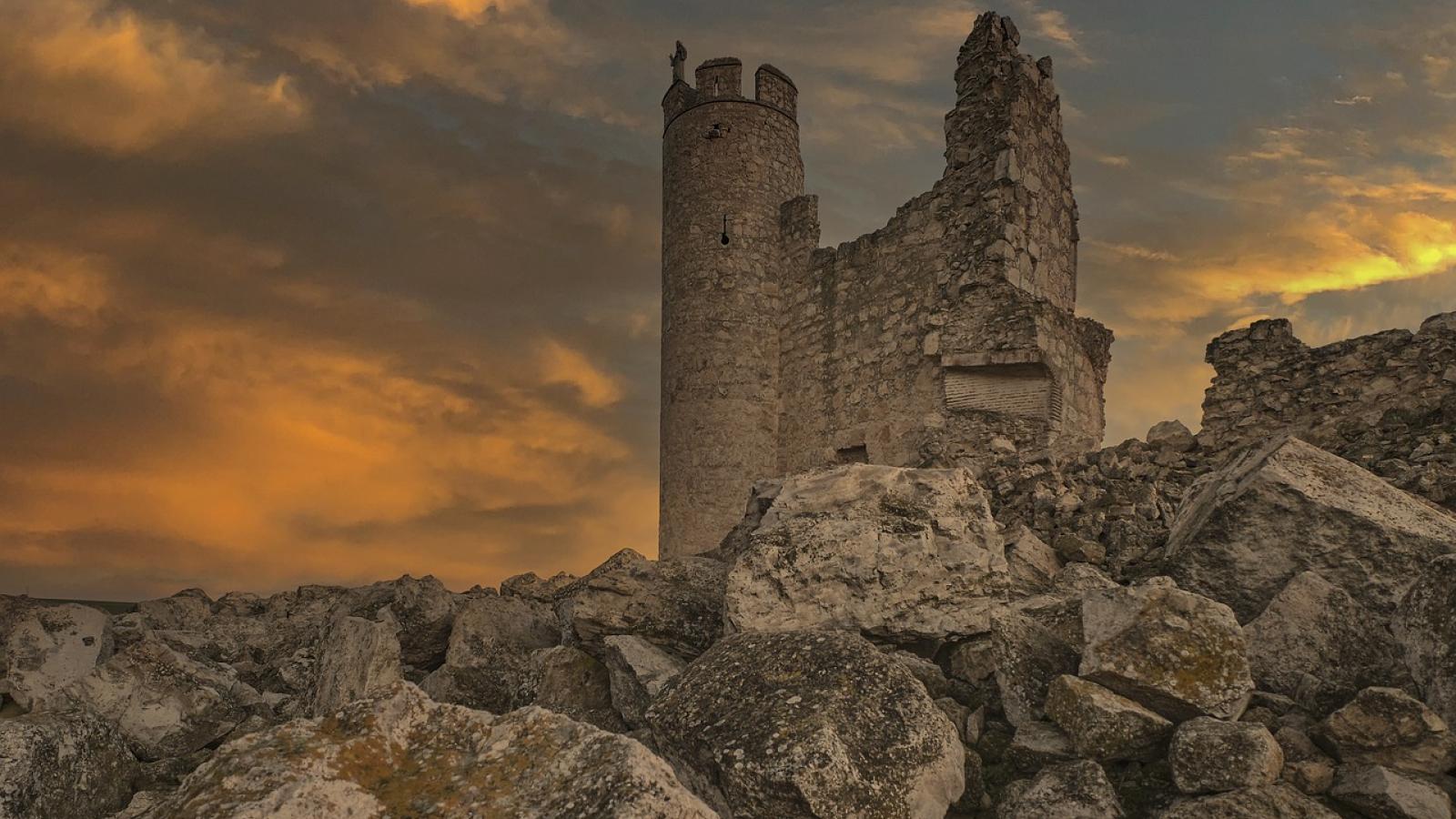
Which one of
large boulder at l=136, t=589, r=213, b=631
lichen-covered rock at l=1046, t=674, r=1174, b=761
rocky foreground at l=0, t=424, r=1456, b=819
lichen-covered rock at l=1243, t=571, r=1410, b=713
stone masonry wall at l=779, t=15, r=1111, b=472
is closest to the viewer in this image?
rocky foreground at l=0, t=424, r=1456, b=819

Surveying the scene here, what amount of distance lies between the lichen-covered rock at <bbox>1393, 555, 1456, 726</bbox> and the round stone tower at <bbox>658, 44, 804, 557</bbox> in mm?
9719

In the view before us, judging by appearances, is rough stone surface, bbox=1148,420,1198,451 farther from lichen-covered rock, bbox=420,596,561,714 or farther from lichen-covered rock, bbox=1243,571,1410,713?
lichen-covered rock, bbox=420,596,561,714

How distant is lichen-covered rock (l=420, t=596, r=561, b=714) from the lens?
5.62m

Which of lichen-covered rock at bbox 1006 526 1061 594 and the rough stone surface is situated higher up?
the rough stone surface

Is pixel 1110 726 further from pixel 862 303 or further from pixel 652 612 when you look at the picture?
pixel 862 303

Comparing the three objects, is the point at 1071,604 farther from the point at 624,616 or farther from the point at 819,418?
the point at 819,418

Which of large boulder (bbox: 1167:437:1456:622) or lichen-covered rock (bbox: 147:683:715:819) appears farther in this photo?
large boulder (bbox: 1167:437:1456:622)

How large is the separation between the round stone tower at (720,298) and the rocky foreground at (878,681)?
6.78m

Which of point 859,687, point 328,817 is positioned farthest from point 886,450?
point 328,817

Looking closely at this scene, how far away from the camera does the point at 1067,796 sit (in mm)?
3363

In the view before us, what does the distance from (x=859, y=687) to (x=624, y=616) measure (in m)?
1.84

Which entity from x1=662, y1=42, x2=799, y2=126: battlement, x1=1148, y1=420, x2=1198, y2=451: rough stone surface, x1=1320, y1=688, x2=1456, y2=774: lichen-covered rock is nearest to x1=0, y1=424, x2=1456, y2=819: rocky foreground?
x1=1320, y1=688, x2=1456, y2=774: lichen-covered rock

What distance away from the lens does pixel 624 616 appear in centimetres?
516

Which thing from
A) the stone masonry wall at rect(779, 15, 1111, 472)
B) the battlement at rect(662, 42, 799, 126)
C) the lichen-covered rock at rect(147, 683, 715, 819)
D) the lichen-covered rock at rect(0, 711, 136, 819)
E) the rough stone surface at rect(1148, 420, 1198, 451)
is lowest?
the lichen-covered rock at rect(0, 711, 136, 819)
